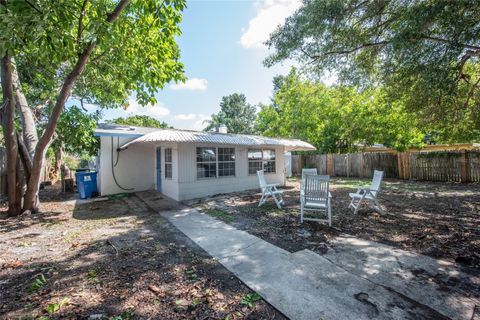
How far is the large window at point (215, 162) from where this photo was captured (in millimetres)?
9148

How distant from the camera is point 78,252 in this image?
3.92 metres

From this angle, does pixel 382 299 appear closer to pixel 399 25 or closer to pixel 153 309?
pixel 153 309

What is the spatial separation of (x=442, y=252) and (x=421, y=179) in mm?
11094

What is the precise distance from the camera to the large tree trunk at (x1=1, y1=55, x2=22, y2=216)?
566 cm

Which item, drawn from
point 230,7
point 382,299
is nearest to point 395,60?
point 230,7

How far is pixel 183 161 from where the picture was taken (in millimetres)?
8547

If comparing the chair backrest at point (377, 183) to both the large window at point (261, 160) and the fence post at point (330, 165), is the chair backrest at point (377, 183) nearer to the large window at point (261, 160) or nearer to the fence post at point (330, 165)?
the large window at point (261, 160)

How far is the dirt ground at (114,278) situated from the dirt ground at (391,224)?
63.6 inches

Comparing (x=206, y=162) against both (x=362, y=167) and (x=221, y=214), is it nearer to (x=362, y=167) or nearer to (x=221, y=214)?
(x=221, y=214)

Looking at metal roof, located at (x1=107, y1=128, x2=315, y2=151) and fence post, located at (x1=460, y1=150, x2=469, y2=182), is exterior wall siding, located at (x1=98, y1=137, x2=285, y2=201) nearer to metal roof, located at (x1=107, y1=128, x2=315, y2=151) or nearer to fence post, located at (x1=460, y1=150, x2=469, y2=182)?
metal roof, located at (x1=107, y1=128, x2=315, y2=151)

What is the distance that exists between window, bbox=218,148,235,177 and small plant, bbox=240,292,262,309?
7.35 metres

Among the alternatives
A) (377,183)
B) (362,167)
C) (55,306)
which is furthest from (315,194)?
(362,167)

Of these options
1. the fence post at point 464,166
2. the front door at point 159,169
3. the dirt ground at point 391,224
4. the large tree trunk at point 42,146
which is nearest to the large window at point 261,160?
the dirt ground at point 391,224

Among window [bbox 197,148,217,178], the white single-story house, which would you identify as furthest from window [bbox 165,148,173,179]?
window [bbox 197,148,217,178]
